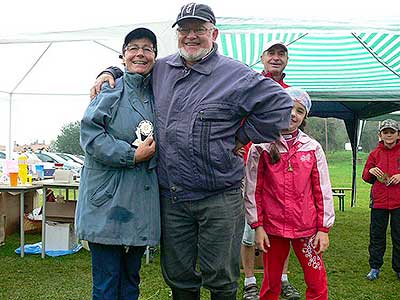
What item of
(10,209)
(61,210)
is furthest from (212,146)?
(10,209)

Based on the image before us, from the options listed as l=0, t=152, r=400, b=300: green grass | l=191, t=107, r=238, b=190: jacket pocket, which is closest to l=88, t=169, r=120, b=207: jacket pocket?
l=191, t=107, r=238, b=190: jacket pocket

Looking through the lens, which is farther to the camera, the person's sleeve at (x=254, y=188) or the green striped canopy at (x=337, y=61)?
the green striped canopy at (x=337, y=61)

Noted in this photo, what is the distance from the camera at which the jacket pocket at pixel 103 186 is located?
80.8 inches

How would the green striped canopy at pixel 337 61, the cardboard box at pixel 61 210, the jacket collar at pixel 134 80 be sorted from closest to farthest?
the jacket collar at pixel 134 80 → the cardboard box at pixel 61 210 → the green striped canopy at pixel 337 61

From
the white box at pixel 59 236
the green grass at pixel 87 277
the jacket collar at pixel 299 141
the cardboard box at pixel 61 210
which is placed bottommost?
the green grass at pixel 87 277

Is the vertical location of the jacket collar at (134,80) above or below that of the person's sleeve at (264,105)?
above

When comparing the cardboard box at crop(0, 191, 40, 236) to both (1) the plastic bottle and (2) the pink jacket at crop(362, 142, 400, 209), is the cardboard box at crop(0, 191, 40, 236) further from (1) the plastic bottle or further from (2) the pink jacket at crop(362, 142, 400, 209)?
(2) the pink jacket at crop(362, 142, 400, 209)

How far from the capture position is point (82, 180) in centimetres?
216

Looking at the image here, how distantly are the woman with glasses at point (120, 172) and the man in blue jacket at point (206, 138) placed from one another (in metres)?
0.07

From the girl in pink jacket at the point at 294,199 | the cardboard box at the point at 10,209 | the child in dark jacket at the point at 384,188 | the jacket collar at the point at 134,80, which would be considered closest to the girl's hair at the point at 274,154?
the girl in pink jacket at the point at 294,199

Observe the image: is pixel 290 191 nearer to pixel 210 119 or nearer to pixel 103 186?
pixel 210 119

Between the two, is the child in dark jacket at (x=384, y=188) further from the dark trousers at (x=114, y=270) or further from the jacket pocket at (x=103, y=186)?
the jacket pocket at (x=103, y=186)

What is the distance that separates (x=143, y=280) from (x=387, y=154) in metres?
2.26

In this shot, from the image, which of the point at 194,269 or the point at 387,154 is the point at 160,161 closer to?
the point at 194,269
